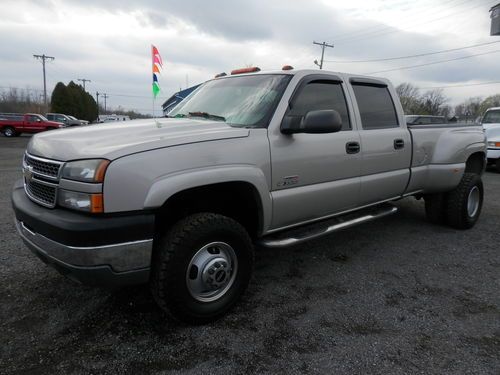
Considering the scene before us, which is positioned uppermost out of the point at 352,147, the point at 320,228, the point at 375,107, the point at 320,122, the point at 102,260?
the point at 375,107

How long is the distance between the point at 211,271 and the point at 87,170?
1.06 metres

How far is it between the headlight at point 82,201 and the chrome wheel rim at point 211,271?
2.35ft

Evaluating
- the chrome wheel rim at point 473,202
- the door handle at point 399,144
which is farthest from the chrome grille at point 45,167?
the chrome wheel rim at point 473,202

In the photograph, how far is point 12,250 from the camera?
3.94 m

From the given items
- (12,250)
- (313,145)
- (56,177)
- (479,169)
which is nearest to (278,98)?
(313,145)

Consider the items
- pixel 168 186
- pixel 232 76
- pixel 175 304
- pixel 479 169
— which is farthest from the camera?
pixel 479 169

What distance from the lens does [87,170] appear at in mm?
2131

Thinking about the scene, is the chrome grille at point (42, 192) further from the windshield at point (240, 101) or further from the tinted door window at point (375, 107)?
the tinted door window at point (375, 107)

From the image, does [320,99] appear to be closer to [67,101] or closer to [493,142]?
Result: [493,142]

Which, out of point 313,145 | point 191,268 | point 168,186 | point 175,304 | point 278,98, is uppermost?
point 278,98

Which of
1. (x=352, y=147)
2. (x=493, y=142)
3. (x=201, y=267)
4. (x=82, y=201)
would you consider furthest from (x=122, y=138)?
(x=493, y=142)

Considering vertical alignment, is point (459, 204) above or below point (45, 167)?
below

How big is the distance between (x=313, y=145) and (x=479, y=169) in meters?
3.66

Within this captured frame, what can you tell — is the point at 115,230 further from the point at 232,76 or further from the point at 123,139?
the point at 232,76
